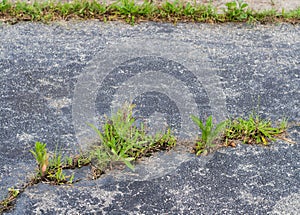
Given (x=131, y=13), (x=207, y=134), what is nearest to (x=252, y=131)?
(x=207, y=134)

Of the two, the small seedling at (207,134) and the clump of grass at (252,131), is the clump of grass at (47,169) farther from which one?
the clump of grass at (252,131)

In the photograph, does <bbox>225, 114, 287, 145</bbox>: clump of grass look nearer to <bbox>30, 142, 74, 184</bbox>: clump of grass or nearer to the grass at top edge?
<bbox>30, 142, 74, 184</bbox>: clump of grass

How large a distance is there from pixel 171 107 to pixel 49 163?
2.45ft

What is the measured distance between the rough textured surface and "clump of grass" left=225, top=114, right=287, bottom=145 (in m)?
0.06

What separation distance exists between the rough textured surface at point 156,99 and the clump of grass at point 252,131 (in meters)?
0.06

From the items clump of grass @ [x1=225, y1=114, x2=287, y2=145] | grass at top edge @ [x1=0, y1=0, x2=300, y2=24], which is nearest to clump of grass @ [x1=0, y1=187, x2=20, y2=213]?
clump of grass @ [x1=225, y1=114, x2=287, y2=145]

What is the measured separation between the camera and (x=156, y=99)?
2.78 metres

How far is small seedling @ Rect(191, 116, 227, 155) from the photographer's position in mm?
2402

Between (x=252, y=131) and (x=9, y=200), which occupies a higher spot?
(x=252, y=131)

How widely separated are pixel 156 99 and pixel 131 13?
951mm

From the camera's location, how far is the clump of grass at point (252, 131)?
2.52 m

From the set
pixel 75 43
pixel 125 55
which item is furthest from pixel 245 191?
pixel 75 43

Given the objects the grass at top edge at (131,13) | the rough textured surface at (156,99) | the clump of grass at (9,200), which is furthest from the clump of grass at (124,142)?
the grass at top edge at (131,13)

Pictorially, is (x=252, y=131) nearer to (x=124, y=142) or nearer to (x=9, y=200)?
(x=124, y=142)
